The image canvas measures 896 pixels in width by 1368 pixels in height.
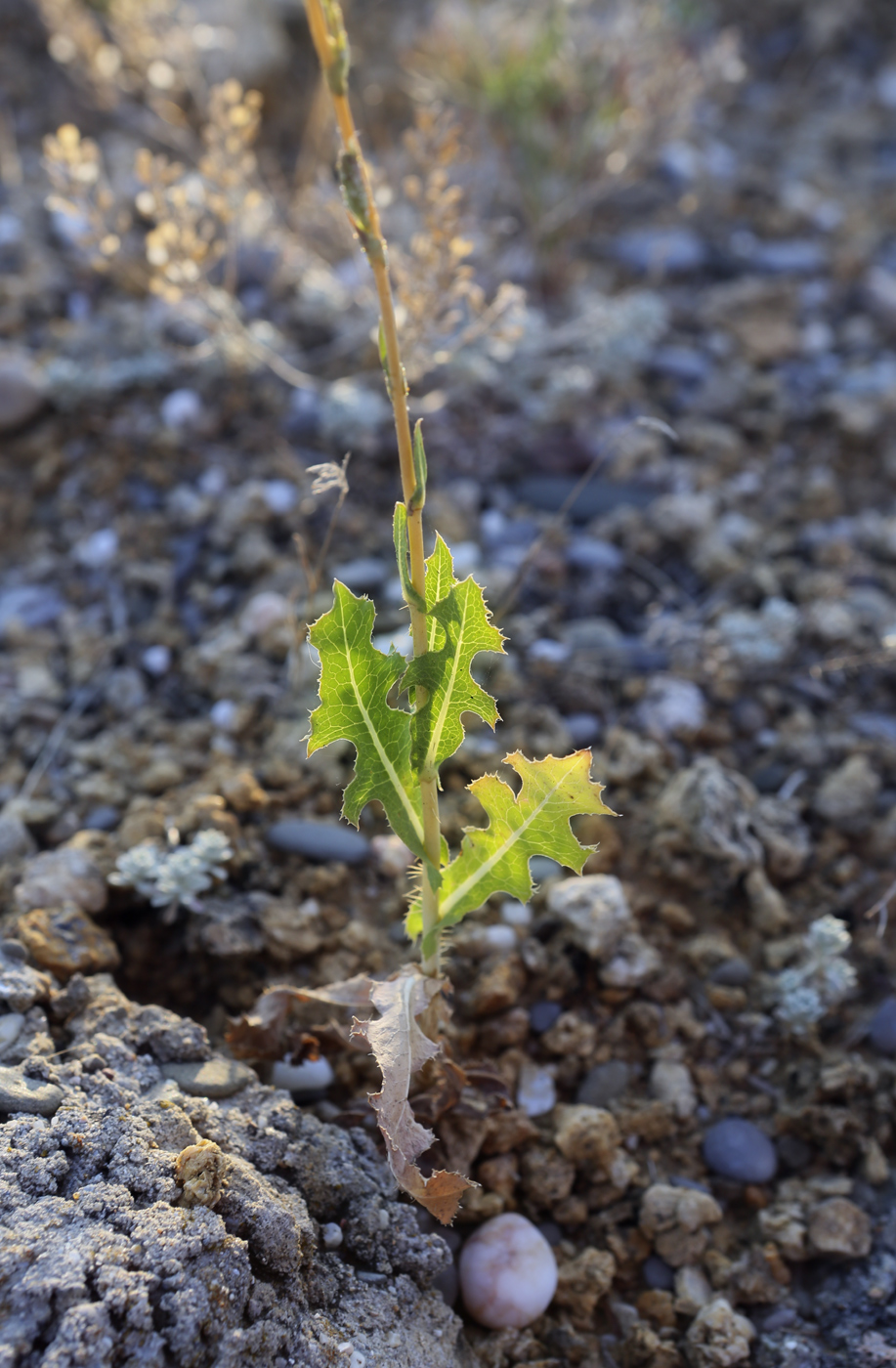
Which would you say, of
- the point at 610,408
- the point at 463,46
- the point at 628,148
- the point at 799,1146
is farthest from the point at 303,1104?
the point at 463,46

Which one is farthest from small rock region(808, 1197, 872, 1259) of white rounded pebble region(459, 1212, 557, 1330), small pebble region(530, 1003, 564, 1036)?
small pebble region(530, 1003, 564, 1036)

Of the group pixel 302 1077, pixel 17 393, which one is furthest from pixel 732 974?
pixel 17 393

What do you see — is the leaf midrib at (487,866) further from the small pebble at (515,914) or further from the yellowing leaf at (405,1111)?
the small pebble at (515,914)

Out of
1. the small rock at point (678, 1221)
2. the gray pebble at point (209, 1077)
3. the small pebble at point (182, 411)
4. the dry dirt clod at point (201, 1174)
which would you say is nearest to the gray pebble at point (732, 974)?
the small rock at point (678, 1221)

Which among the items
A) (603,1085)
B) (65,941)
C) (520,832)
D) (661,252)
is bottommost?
(65,941)

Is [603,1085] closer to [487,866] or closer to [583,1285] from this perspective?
[583,1285]

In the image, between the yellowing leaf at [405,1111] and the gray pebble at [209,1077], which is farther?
the gray pebble at [209,1077]
